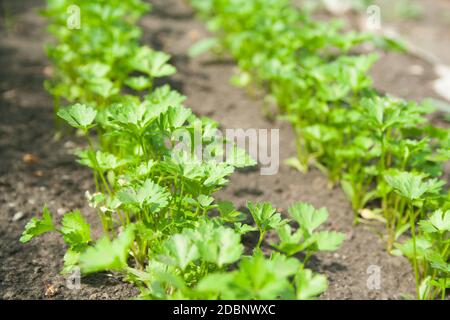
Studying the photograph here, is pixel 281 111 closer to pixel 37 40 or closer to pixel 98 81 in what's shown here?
pixel 98 81

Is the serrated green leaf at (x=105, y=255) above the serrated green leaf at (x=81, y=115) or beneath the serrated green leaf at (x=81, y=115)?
beneath

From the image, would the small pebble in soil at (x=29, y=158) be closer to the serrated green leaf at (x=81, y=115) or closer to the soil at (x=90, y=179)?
the soil at (x=90, y=179)

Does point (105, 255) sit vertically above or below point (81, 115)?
below

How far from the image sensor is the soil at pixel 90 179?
1940mm

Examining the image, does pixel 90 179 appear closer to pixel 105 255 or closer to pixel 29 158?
pixel 29 158

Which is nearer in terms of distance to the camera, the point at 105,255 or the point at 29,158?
the point at 105,255

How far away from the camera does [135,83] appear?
2.36 m

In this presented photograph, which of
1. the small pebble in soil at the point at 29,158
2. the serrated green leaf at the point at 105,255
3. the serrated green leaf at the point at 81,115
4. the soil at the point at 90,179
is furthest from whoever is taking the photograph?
the small pebble in soil at the point at 29,158

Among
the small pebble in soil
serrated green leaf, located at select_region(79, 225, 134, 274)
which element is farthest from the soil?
serrated green leaf, located at select_region(79, 225, 134, 274)

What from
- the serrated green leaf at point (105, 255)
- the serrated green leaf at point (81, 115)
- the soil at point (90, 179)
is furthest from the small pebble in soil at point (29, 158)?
the serrated green leaf at point (105, 255)

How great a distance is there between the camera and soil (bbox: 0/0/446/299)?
76.4 inches

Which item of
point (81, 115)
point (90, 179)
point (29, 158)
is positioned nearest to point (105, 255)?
point (81, 115)

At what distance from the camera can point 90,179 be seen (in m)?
2.47

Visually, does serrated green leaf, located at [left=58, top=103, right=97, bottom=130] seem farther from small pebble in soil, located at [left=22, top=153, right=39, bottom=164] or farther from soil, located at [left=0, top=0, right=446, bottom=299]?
small pebble in soil, located at [left=22, top=153, right=39, bottom=164]
